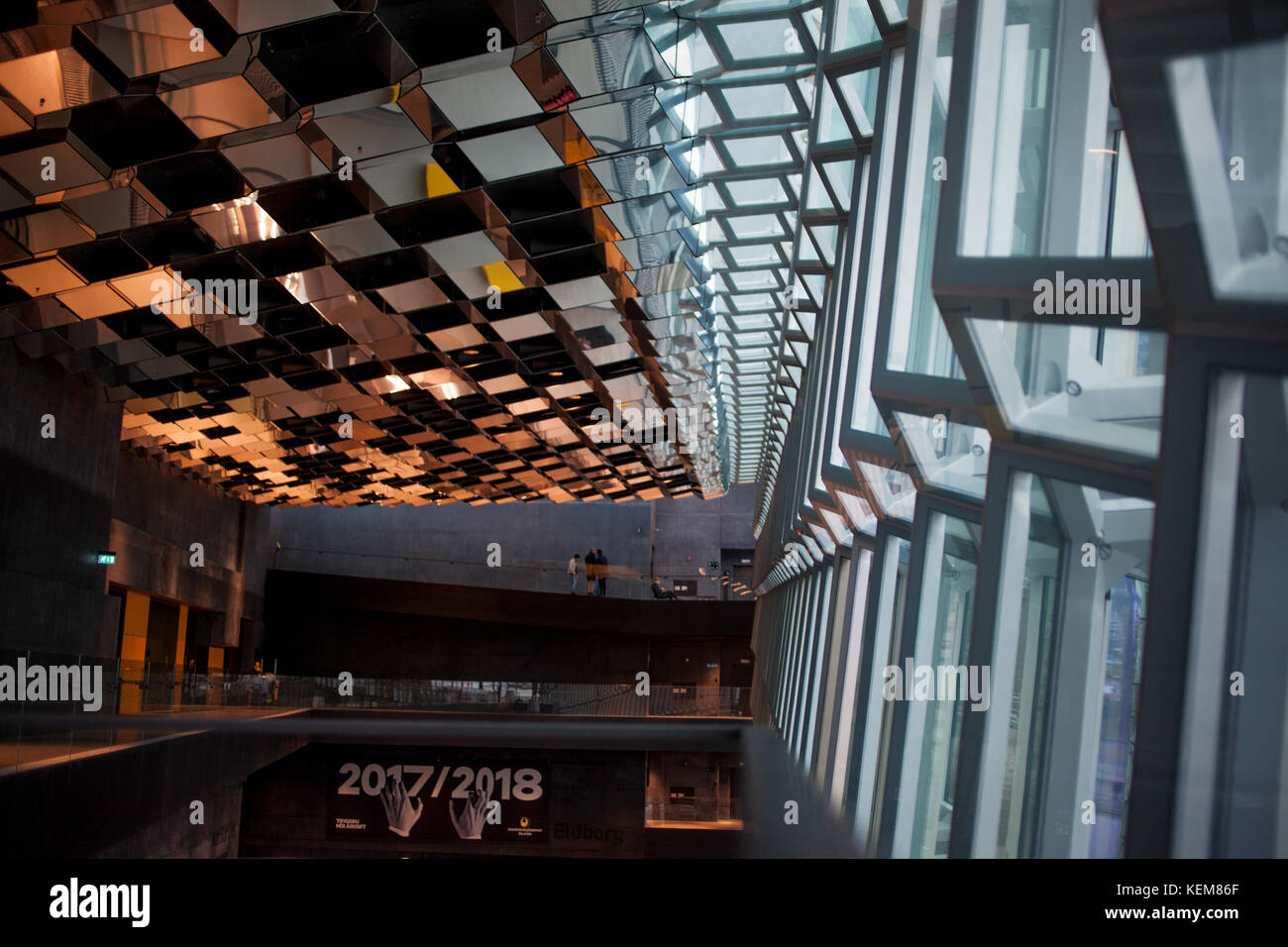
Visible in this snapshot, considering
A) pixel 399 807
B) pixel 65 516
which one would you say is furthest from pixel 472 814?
pixel 65 516

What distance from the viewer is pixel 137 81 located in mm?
10719

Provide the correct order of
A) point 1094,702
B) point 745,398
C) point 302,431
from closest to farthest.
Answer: point 1094,702, point 302,431, point 745,398

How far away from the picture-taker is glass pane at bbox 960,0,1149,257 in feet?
17.3

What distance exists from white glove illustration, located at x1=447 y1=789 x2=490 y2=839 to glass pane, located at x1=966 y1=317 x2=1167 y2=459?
27701mm

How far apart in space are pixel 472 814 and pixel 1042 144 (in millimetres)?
29019

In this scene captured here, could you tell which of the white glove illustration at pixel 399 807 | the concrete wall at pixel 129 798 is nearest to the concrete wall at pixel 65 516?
the concrete wall at pixel 129 798

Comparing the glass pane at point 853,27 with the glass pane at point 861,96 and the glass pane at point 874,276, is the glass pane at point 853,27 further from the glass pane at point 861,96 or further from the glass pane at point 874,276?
the glass pane at point 874,276

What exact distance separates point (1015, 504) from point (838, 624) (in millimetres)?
9656

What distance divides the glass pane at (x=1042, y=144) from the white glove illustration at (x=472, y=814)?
2784 centimetres

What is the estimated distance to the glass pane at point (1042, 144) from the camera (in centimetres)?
528

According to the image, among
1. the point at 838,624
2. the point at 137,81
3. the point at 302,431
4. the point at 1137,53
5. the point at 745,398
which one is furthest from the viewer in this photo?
the point at 745,398

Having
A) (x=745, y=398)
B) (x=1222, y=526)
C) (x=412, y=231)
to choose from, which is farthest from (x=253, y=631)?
(x=1222, y=526)
